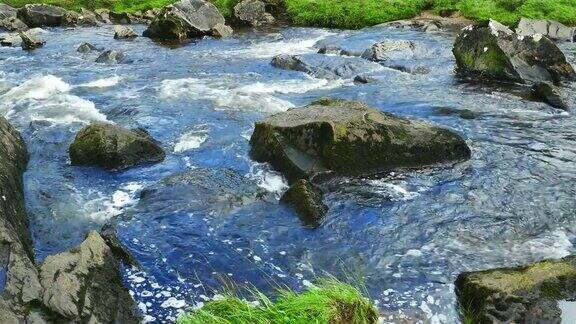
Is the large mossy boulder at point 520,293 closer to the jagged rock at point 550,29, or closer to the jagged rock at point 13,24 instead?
→ the jagged rock at point 550,29

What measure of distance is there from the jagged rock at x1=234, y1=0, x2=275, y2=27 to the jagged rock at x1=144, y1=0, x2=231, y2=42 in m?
1.66

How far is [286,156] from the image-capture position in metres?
13.1

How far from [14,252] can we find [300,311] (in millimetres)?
4369

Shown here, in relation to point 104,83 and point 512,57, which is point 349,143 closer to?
point 512,57

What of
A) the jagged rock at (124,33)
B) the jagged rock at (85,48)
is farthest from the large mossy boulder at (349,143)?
the jagged rock at (124,33)

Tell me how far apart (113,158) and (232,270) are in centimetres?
552

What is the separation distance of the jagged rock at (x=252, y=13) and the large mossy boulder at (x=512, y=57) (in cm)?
1607

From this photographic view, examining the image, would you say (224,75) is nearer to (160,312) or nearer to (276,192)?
(276,192)

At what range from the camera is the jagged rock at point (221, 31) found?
31469 mm

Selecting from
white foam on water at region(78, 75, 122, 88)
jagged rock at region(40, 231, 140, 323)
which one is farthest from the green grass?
white foam on water at region(78, 75, 122, 88)

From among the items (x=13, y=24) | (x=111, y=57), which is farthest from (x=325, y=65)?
(x=13, y=24)

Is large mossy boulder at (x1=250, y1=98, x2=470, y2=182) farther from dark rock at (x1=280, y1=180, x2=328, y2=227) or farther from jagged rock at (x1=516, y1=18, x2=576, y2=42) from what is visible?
jagged rock at (x1=516, y1=18, x2=576, y2=42)

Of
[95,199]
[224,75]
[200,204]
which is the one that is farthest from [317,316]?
[224,75]

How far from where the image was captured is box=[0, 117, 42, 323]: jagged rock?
7.32 m
